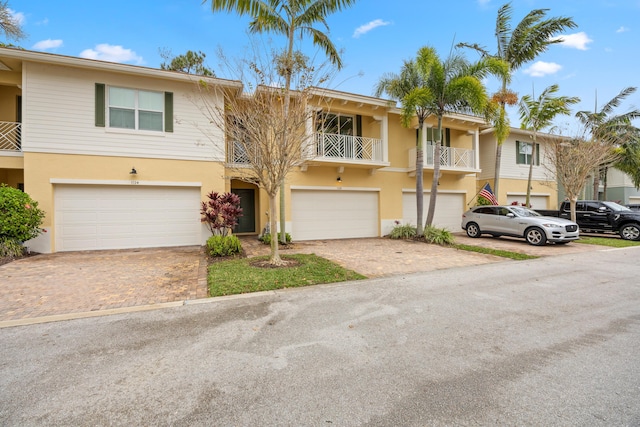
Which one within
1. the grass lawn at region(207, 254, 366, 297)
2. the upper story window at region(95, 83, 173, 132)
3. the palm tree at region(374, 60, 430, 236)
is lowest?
the grass lawn at region(207, 254, 366, 297)

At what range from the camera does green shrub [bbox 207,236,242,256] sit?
883 cm

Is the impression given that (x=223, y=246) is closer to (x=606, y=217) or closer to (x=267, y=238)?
(x=267, y=238)

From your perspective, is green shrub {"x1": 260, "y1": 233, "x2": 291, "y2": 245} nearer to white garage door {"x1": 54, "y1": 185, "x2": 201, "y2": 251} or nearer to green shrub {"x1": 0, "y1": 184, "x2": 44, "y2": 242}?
white garage door {"x1": 54, "y1": 185, "x2": 201, "y2": 251}

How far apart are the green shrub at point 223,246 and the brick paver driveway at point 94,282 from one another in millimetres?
427

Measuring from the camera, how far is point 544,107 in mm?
15359

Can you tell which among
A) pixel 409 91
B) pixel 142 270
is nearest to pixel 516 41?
pixel 409 91

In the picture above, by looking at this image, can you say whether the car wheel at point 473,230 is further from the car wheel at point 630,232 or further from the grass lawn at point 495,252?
the car wheel at point 630,232

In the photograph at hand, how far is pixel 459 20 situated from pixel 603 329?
41.2ft

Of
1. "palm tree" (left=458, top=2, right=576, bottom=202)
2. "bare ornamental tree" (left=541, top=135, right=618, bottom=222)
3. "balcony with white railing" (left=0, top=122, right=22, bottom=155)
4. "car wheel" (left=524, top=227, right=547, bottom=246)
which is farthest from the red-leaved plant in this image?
"bare ornamental tree" (left=541, top=135, right=618, bottom=222)

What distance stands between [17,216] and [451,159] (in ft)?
57.4

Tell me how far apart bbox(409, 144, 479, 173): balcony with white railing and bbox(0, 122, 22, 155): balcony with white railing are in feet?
52.8

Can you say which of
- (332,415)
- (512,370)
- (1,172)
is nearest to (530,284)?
(512,370)

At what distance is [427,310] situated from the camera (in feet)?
15.4

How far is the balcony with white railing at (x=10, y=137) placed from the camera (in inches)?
407
